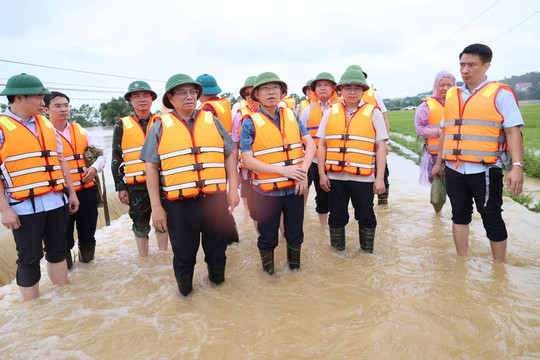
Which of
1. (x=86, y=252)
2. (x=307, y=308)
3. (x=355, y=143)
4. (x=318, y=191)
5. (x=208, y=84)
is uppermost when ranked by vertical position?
(x=208, y=84)

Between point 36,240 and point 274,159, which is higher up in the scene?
point 274,159

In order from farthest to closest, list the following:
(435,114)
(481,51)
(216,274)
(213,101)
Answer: (435,114) → (213,101) → (216,274) → (481,51)

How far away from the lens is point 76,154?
13.4 feet

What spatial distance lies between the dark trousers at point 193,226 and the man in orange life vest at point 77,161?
5.45ft

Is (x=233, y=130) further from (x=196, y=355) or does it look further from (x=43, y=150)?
(x=196, y=355)

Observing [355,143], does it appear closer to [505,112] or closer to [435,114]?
[505,112]

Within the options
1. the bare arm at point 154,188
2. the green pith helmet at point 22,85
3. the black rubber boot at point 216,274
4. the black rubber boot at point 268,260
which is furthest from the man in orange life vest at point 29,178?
the black rubber boot at point 268,260

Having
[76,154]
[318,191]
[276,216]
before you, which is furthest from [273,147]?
[76,154]

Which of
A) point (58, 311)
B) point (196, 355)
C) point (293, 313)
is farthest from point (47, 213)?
point (293, 313)

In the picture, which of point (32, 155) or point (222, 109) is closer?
point (32, 155)

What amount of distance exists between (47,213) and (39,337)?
3.67ft

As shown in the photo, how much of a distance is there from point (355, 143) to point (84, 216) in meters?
3.48

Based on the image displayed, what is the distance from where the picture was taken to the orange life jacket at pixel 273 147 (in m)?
3.40

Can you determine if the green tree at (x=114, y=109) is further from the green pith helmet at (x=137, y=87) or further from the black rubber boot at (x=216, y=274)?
the black rubber boot at (x=216, y=274)
